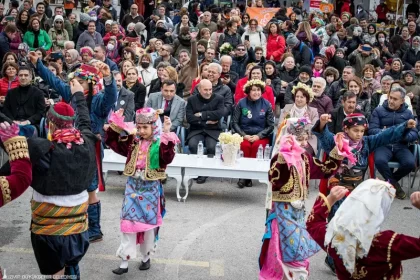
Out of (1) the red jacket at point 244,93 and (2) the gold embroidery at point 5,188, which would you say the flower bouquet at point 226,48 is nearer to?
(1) the red jacket at point 244,93

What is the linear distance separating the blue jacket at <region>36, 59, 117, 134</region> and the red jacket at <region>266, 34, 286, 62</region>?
8407mm

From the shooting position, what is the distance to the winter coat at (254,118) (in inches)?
439

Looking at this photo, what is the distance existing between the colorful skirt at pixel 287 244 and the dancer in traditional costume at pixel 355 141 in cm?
82

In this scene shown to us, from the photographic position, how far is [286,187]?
6.10 m

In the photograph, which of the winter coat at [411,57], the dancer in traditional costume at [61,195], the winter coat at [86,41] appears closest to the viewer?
the dancer in traditional costume at [61,195]

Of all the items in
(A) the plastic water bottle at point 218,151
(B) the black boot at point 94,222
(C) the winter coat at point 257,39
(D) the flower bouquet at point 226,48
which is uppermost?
(C) the winter coat at point 257,39

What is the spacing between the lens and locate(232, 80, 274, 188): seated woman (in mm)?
11062

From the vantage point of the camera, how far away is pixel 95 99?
25.3ft

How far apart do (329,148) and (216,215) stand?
8.33 feet

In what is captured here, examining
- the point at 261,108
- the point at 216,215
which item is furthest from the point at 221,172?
the point at 261,108

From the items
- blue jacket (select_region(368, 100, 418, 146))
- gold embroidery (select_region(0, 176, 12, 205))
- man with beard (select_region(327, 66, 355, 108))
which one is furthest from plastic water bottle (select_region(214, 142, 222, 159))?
gold embroidery (select_region(0, 176, 12, 205))

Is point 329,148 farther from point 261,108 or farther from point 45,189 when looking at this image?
point 261,108

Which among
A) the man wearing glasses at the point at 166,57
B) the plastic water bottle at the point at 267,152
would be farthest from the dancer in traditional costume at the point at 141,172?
the man wearing glasses at the point at 166,57

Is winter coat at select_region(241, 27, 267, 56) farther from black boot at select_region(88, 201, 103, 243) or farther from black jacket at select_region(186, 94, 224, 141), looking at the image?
black boot at select_region(88, 201, 103, 243)
